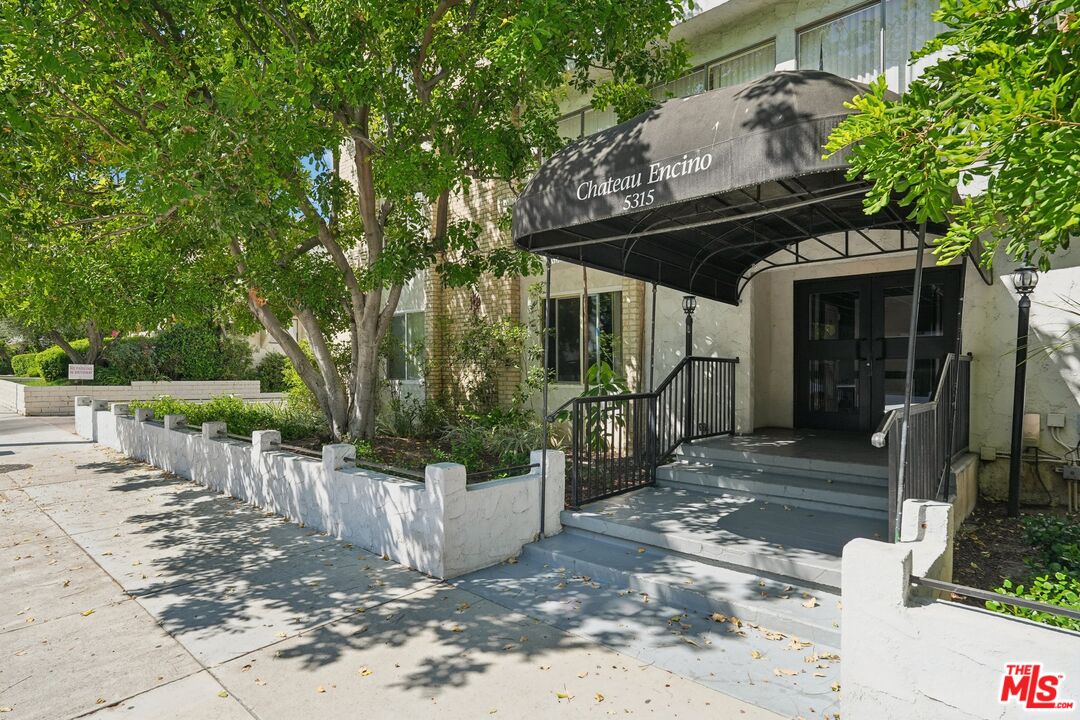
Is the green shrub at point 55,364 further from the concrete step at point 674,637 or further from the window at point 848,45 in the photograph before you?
the window at point 848,45

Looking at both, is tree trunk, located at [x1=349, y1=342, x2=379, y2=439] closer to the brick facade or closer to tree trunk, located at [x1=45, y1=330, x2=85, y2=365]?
the brick facade

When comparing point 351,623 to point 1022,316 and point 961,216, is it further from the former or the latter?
point 1022,316

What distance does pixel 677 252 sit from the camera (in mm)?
6754

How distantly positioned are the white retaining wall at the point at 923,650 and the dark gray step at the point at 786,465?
299 centimetres

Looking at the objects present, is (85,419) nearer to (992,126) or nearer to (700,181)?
(700,181)

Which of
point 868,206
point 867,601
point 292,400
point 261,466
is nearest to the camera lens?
point 868,206

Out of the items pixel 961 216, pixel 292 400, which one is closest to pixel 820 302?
pixel 961 216

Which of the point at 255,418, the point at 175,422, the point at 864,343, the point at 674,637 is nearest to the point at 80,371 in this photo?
the point at 175,422

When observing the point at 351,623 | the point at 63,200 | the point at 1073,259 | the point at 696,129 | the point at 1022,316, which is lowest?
the point at 351,623

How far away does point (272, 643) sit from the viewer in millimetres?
3883

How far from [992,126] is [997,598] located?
1901 mm

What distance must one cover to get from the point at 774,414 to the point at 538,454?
16.0 feet

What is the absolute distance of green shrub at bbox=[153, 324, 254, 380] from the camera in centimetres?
2117

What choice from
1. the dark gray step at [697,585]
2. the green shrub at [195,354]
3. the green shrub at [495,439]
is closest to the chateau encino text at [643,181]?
the dark gray step at [697,585]
